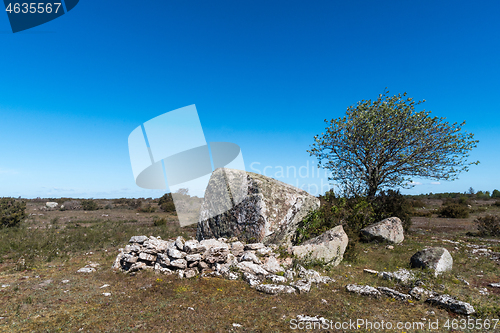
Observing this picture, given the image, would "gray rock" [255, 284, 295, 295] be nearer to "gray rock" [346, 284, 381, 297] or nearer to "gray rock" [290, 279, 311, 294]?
"gray rock" [290, 279, 311, 294]

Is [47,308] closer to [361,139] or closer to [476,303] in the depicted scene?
[476,303]

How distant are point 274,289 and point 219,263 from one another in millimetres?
2706

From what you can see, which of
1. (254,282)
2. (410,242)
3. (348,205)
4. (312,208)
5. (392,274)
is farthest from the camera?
(348,205)

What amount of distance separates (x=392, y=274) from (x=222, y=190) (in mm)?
7617

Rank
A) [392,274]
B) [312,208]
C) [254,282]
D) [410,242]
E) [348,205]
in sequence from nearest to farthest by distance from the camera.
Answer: [254,282], [392,274], [312,208], [410,242], [348,205]

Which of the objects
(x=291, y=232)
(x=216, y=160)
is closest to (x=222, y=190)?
(x=216, y=160)

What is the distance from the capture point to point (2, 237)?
50.1 ft

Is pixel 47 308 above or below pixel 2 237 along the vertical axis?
below

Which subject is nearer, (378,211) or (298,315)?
(298,315)

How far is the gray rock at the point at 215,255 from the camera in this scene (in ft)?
29.0

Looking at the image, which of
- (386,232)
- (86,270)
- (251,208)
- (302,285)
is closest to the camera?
(302,285)

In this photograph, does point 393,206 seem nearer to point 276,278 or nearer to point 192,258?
point 276,278

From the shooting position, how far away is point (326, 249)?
9922mm

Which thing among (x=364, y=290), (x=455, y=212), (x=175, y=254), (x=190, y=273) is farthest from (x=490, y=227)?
(x=175, y=254)
